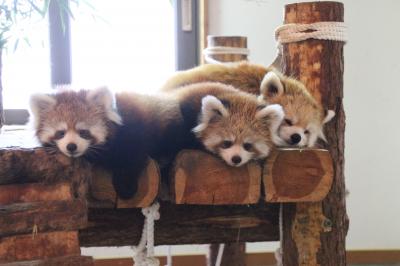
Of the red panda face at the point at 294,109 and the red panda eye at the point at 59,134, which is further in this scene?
the red panda face at the point at 294,109

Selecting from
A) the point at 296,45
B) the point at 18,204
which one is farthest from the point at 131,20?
the point at 18,204

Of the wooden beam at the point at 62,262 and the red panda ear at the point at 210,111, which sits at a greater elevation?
the red panda ear at the point at 210,111

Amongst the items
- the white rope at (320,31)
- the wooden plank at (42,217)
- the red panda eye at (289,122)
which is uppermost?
the white rope at (320,31)

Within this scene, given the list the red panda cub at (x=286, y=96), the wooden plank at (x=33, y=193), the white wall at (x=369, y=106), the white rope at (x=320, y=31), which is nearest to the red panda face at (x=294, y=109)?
the red panda cub at (x=286, y=96)

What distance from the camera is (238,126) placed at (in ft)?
4.65

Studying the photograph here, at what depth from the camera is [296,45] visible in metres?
1.58

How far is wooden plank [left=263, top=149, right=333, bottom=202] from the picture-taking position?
4.15 feet

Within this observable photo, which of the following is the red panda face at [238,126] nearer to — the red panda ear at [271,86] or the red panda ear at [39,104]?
the red panda ear at [271,86]

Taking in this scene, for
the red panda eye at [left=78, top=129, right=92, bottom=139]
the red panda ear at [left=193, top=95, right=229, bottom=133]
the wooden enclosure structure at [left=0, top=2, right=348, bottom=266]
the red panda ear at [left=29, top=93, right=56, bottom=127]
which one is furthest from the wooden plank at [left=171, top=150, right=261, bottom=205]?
the red panda ear at [left=29, top=93, right=56, bottom=127]

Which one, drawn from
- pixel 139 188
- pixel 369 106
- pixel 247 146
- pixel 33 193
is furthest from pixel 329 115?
pixel 369 106

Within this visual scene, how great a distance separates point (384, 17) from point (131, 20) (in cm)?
148

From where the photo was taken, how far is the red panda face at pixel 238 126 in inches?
52.2

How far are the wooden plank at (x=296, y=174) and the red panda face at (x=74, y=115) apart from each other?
39 cm

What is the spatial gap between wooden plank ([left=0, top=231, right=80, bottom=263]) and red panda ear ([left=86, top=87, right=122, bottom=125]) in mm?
319
